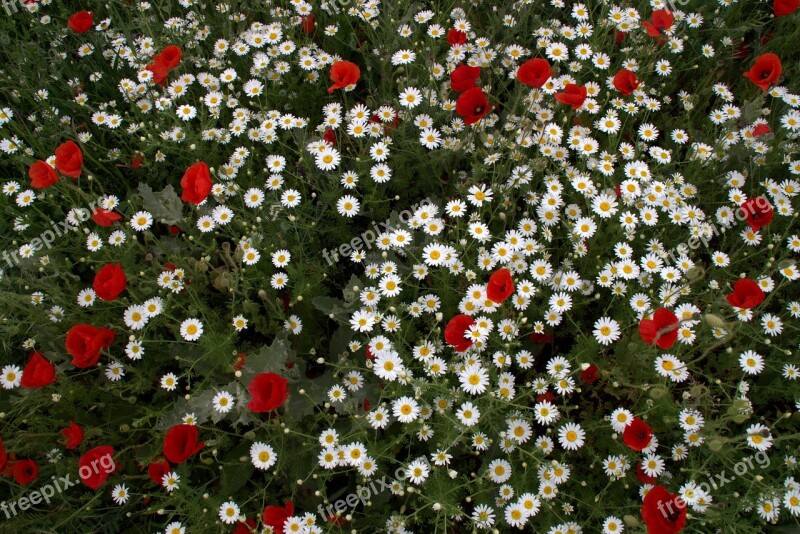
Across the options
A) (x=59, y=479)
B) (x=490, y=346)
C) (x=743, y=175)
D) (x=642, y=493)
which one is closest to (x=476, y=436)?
(x=490, y=346)

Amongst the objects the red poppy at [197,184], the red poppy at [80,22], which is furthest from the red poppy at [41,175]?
the red poppy at [80,22]

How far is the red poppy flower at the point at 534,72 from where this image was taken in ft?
9.87

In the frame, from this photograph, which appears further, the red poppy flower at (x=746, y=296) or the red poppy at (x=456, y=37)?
the red poppy at (x=456, y=37)

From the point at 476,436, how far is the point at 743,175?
2499 millimetres

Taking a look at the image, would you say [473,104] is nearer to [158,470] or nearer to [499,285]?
[499,285]

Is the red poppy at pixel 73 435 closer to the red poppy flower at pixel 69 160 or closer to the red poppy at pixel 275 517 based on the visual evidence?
the red poppy at pixel 275 517

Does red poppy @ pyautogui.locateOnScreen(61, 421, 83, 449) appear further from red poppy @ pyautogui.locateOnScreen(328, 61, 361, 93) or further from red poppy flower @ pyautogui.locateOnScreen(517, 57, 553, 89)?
red poppy flower @ pyautogui.locateOnScreen(517, 57, 553, 89)

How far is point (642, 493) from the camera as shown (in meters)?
2.69

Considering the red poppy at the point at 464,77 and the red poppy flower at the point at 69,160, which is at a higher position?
the red poppy at the point at 464,77

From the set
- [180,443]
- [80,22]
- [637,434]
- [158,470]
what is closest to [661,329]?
[637,434]

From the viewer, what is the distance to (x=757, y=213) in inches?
126

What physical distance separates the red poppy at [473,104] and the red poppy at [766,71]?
67.1 inches

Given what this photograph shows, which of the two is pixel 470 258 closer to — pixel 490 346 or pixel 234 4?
pixel 490 346

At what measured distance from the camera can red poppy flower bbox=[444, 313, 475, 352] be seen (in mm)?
2725
